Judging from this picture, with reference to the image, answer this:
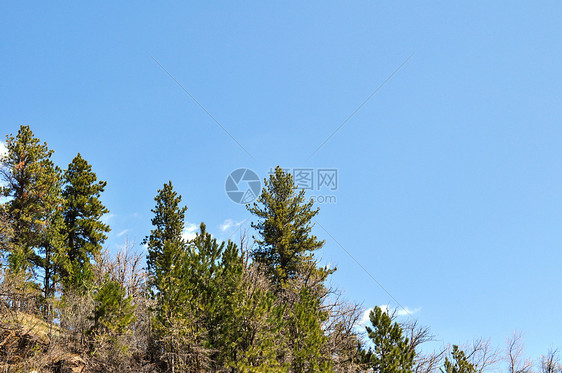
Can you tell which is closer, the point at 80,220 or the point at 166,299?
the point at 166,299

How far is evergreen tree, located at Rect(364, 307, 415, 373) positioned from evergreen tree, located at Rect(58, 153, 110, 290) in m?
22.2

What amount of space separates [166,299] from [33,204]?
18.7 meters

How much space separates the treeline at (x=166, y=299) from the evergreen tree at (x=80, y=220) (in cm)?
9

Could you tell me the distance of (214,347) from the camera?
23969 millimetres

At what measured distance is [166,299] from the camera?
23.6 meters

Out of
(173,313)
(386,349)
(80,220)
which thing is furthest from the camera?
(80,220)

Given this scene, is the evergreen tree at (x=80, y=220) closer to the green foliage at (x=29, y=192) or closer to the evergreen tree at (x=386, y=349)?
the green foliage at (x=29, y=192)

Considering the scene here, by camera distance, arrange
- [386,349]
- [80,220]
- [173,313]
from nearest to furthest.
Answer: [173,313], [386,349], [80,220]

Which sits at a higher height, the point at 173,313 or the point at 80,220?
the point at 80,220

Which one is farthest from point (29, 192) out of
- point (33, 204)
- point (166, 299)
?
point (166, 299)

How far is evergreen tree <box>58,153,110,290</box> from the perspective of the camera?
35594 millimetres

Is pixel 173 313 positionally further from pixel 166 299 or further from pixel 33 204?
pixel 33 204

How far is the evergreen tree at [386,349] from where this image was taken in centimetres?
2975

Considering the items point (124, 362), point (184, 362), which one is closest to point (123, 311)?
point (124, 362)
